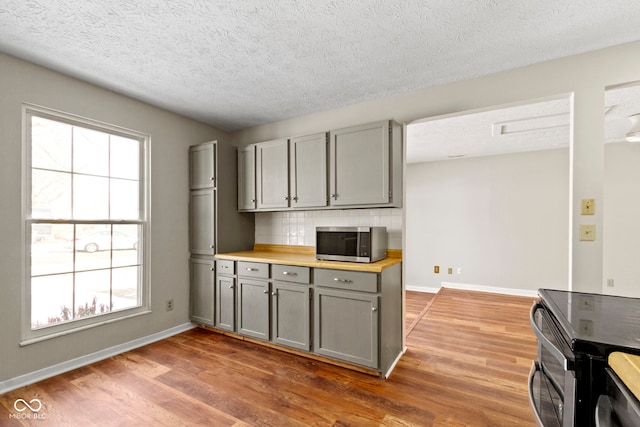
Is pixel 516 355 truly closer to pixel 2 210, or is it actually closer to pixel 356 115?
pixel 356 115

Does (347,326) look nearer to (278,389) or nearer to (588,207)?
(278,389)

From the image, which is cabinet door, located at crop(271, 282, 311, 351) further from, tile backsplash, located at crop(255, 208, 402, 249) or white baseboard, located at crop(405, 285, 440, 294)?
white baseboard, located at crop(405, 285, 440, 294)

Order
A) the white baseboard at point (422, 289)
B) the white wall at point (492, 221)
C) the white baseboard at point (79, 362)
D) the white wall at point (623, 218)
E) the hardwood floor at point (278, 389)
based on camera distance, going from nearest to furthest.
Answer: the hardwood floor at point (278, 389) < the white baseboard at point (79, 362) < the white wall at point (623, 218) < the white wall at point (492, 221) < the white baseboard at point (422, 289)

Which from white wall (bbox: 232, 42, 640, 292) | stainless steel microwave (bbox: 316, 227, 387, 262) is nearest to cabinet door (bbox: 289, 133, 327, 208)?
stainless steel microwave (bbox: 316, 227, 387, 262)

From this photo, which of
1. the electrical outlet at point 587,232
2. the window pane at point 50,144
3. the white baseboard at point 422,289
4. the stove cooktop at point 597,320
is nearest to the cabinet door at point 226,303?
the window pane at point 50,144

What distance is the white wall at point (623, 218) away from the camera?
162 inches

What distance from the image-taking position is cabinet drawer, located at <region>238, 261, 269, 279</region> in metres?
2.82

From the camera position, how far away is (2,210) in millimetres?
2041

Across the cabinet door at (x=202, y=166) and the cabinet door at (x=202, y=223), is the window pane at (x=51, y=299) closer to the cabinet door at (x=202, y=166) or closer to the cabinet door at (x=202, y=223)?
the cabinet door at (x=202, y=223)

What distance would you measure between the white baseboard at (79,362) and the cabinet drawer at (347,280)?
1.85m

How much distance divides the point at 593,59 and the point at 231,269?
11.4ft

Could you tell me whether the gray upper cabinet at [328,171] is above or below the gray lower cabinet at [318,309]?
above

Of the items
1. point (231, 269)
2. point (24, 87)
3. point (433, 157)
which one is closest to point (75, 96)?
point (24, 87)

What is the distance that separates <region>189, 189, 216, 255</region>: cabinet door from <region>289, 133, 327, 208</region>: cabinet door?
976mm
